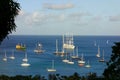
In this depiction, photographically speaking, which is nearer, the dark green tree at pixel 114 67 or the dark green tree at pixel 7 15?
the dark green tree at pixel 114 67

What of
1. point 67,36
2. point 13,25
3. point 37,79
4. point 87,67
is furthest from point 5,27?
point 67,36

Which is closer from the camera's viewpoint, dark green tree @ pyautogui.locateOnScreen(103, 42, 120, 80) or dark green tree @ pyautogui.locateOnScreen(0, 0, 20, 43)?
dark green tree @ pyautogui.locateOnScreen(103, 42, 120, 80)

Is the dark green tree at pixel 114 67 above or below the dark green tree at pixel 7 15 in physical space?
below

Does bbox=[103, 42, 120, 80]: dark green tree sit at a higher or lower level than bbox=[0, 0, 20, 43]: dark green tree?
lower

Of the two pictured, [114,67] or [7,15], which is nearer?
[114,67]

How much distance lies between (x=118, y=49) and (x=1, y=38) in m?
3.76

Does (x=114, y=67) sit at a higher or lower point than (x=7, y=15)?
lower

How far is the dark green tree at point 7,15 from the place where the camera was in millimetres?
10539

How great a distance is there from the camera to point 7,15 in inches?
423

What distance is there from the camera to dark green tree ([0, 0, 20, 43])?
1054 centimetres

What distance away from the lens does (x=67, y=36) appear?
6688 inches

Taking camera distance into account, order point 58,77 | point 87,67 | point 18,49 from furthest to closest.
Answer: point 18,49 → point 87,67 → point 58,77

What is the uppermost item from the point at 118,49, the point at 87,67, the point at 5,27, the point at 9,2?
the point at 9,2

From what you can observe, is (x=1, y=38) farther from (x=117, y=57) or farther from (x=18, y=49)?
(x=18, y=49)
